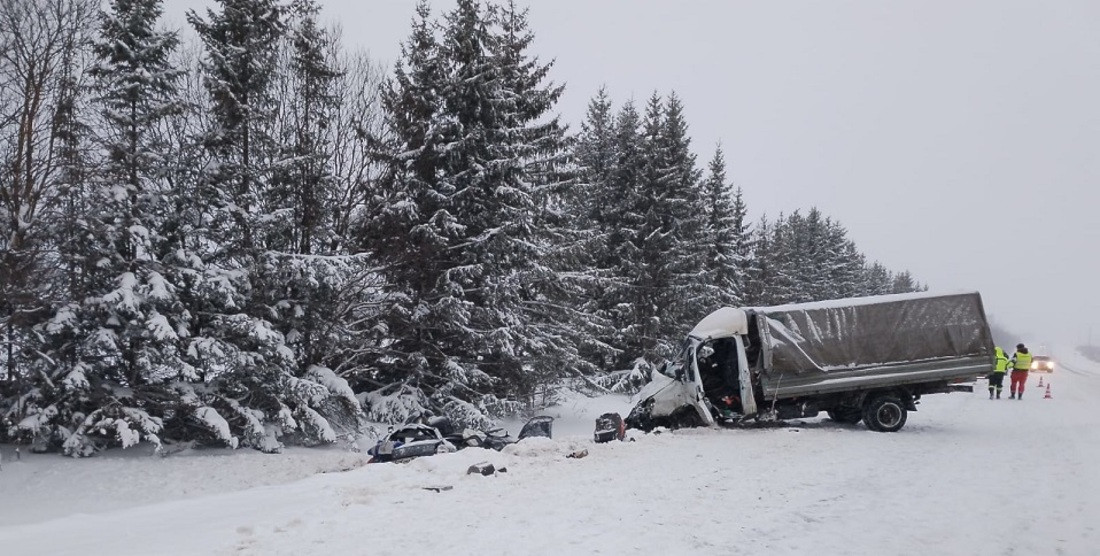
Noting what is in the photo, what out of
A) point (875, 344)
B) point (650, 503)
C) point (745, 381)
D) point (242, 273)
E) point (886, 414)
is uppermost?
point (242, 273)

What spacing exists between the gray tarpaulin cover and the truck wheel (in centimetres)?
80

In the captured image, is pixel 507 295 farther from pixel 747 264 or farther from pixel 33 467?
pixel 747 264

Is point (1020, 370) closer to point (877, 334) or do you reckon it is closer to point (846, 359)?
point (877, 334)

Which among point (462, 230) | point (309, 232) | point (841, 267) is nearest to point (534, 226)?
point (462, 230)

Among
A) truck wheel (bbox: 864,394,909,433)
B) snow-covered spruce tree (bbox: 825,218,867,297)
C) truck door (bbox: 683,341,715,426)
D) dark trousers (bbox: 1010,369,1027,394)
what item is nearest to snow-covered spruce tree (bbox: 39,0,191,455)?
truck door (bbox: 683,341,715,426)

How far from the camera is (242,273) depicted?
16.2 m

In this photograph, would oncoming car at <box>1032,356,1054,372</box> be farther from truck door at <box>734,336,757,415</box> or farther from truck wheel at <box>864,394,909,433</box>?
truck door at <box>734,336,757,415</box>

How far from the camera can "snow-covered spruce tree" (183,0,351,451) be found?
15.8 meters

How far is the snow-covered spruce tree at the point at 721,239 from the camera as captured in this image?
32125 mm

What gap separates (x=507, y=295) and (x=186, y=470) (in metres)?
9.26

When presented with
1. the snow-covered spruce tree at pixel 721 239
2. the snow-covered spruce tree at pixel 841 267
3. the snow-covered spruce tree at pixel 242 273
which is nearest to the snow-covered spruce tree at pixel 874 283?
the snow-covered spruce tree at pixel 841 267

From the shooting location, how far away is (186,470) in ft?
48.8

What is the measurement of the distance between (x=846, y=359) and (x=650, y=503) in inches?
335

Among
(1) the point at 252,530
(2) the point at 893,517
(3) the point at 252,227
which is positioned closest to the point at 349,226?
(3) the point at 252,227
